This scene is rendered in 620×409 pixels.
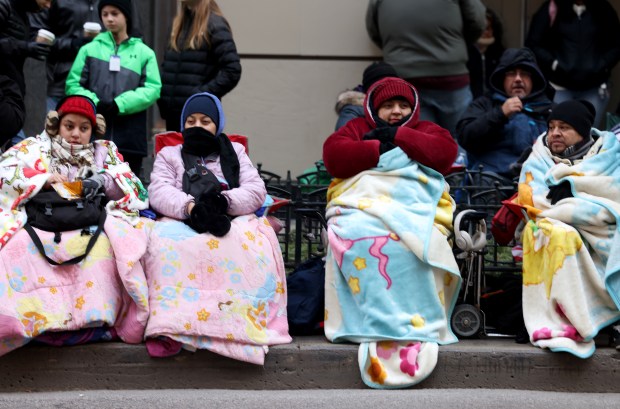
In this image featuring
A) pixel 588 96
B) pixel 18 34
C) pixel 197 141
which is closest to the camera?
pixel 197 141

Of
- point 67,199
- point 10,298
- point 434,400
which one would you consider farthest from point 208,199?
point 434,400

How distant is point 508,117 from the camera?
9.58 m

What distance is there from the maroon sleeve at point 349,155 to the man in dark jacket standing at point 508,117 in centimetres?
172

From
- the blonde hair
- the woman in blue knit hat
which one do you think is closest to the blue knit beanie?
the woman in blue knit hat

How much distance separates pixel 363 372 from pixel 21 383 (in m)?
1.89

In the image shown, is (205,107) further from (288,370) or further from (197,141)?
(288,370)

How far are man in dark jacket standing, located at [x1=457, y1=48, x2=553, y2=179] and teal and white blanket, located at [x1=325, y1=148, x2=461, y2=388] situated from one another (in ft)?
5.73

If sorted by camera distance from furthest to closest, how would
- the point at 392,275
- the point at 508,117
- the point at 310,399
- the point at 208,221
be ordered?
the point at 508,117 < the point at 208,221 < the point at 392,275 < the point at 310,399

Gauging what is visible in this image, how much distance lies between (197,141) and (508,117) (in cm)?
249

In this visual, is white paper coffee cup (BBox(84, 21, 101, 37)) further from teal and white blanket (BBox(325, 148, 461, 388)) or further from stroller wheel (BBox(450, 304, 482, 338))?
stroller wheel (BBox(450, 304, 482, 338))

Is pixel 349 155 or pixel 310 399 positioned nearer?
pixel 310 399

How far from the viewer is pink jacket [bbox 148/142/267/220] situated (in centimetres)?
793

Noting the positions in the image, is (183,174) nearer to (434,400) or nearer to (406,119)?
(406,119)

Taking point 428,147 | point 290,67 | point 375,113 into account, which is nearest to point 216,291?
point 428,147
